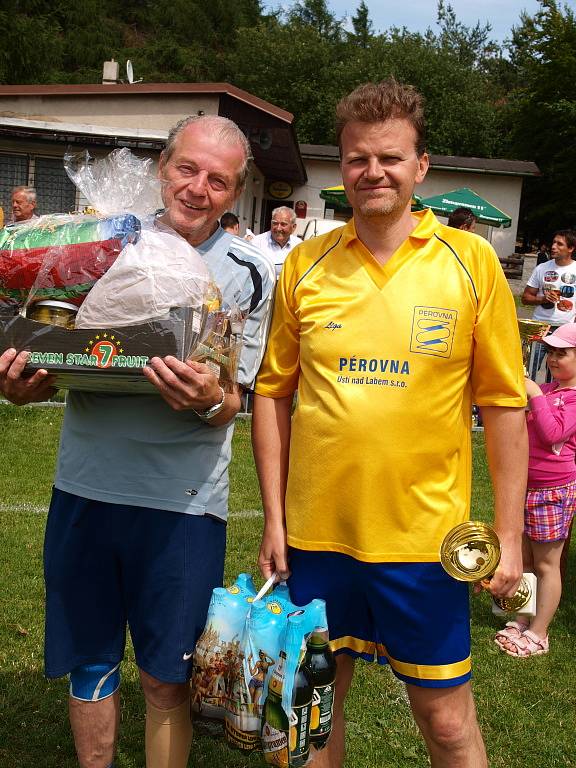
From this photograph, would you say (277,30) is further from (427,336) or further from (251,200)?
(427,336)

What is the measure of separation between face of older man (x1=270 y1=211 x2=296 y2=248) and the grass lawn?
5.68 m

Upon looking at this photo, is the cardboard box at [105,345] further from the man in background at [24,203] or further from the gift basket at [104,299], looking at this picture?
the man in background at [24,203]

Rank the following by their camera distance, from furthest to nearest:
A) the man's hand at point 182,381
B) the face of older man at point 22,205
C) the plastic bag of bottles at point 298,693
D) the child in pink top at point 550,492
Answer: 1. the face of older man at point 22,205
2. the child in pink top at point 550,492
3. the plastic bag of bottles at point 298,693
4. the man's hand at point 182,381

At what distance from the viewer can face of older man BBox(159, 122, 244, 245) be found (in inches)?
99.6

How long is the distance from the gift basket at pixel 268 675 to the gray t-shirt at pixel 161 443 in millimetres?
367

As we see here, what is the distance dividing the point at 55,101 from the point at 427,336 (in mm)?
15725

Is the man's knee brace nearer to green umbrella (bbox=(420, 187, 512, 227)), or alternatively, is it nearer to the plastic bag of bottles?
the plastic bag of bottles

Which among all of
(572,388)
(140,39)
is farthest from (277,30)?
(572,388)

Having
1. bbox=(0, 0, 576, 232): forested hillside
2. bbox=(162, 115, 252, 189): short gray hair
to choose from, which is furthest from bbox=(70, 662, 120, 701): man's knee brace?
bbox=(0, 0, 576, 232): forested hillside

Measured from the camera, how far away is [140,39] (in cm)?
5472

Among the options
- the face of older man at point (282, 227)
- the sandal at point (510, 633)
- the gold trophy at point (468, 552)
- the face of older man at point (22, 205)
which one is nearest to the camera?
the gold trophy at point (468, 552)

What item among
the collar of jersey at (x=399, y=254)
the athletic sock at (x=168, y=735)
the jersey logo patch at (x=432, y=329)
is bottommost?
the athletic sock at (x=168, y=735)

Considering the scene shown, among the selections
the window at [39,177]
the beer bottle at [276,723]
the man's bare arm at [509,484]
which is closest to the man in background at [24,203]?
the man's bare arm at [509,484]

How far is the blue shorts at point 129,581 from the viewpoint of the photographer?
2.54m
